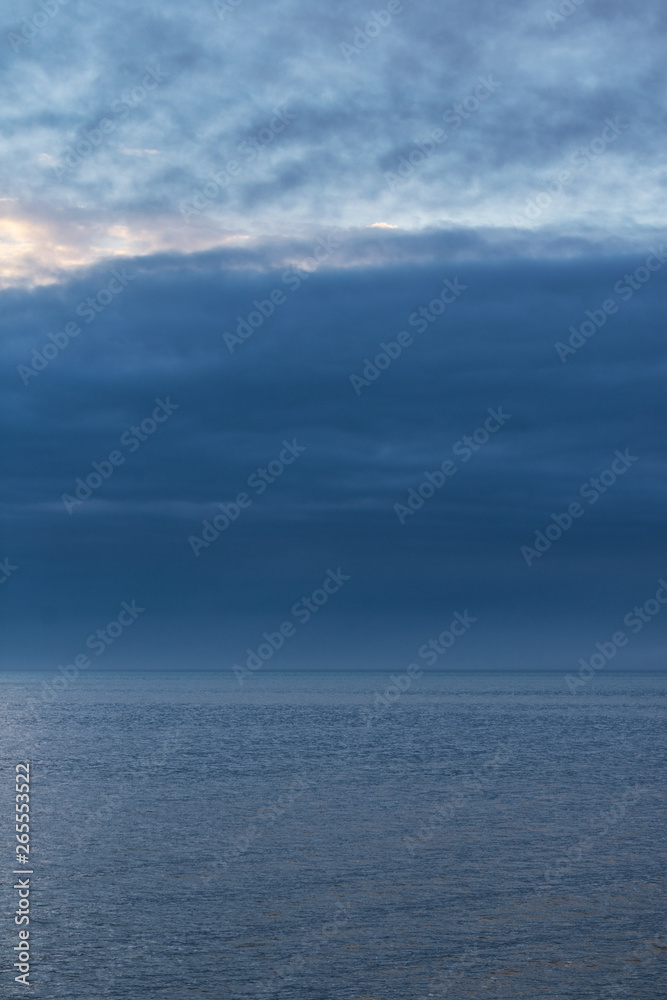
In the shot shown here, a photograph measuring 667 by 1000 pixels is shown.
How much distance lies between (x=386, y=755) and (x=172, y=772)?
60.2 feet

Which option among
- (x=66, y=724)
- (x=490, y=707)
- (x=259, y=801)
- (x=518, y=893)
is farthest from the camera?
(x=490, y=707)

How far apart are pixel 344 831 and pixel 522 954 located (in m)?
16.9

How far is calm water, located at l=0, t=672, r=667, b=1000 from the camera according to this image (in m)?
24.2

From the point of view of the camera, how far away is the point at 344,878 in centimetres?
3338

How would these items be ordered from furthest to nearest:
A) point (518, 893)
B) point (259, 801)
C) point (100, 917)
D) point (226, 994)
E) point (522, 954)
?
point (259, 801) < point (518, 893) < point (100, 917) < point (522, 954) < point (226, 994)

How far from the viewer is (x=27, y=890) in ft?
105

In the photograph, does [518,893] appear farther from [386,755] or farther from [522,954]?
[386,755]

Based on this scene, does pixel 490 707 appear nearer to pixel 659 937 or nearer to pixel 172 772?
pixel 172 772

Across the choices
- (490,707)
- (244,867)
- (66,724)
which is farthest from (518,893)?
(490,707)

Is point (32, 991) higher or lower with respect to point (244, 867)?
lower

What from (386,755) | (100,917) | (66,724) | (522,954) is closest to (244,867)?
(100,917)

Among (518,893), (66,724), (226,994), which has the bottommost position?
(226,994)

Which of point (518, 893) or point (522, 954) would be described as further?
point (518, 893)

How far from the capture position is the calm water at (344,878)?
2419 centimetres
